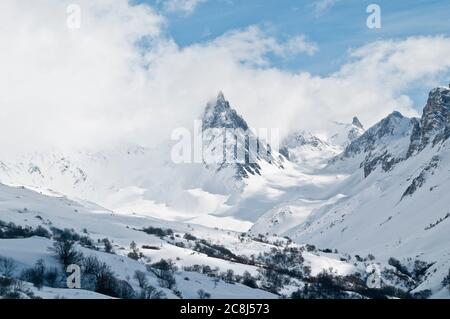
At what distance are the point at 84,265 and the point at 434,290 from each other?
83937 millimetres

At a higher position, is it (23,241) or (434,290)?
(23,241)

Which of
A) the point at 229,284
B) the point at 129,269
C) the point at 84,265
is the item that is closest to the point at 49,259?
the point at 84,265

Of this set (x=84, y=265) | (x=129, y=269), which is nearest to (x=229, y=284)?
(x=129, y=269)

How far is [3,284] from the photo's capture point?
76.9 metres
